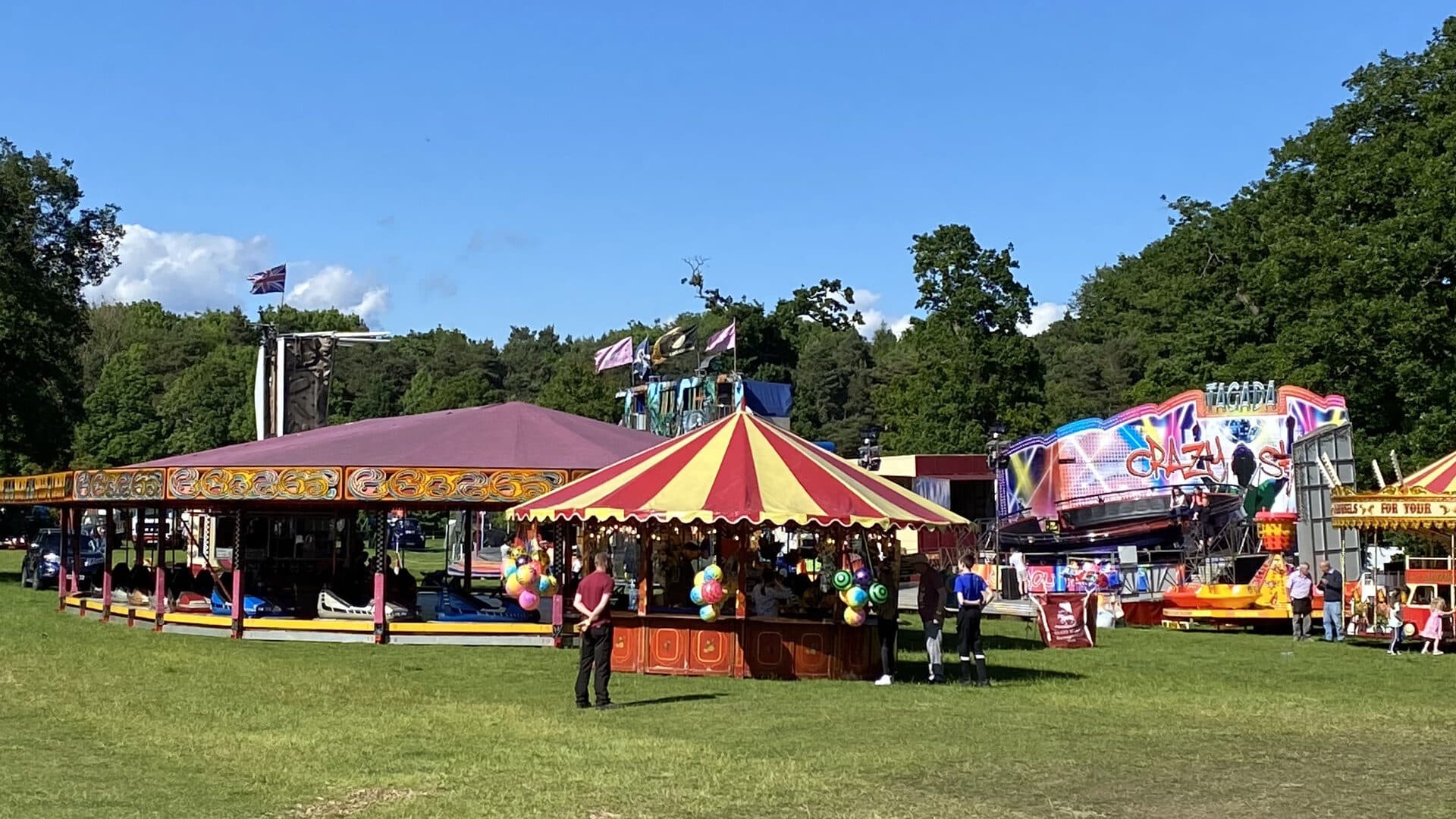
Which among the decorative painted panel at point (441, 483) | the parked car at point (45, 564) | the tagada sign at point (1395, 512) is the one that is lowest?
the parked car at point (45, 564)

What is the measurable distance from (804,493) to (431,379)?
3610 inches

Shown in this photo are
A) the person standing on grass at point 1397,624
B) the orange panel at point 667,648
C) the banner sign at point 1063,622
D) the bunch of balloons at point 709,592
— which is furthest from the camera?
the banner sign at point 1063,622

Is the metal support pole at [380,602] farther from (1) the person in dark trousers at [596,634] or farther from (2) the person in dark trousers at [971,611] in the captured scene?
(2) the person in dark trousers at [971,611]

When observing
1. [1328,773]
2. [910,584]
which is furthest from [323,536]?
[1328,773]

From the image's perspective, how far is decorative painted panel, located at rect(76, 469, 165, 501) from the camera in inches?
1039

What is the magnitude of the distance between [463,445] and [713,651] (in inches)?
323

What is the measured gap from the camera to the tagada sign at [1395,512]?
2716cm

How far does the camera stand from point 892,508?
789 inches

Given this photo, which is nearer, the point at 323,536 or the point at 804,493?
the point at 804,493

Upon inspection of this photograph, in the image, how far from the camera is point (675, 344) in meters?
66.6

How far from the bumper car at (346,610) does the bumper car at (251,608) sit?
2.74 feet

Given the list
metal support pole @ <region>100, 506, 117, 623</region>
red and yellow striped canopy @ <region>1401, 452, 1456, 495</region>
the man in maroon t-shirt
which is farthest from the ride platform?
red and yellow striped canopy @ <region>1401, 452, 1456, 495</region>

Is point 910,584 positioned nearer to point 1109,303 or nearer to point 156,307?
point 1109,303

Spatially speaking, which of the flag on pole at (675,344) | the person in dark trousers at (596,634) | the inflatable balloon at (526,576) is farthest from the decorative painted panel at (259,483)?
the flag on pole at (675,344)
